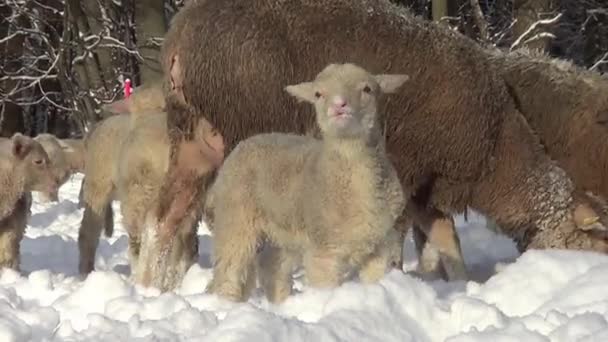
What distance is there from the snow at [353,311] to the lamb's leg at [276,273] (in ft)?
0.35

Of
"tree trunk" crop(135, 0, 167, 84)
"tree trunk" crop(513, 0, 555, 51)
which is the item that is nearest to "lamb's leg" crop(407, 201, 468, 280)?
"tree trunk" crop(135, 0, 167, 84)

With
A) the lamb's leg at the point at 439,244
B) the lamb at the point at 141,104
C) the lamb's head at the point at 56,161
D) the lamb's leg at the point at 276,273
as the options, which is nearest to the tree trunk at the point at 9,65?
the lamb's head at the point at 56,161

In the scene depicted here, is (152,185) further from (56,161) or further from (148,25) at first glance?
(148,25)

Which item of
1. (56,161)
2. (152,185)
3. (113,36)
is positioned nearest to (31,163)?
(152,185)

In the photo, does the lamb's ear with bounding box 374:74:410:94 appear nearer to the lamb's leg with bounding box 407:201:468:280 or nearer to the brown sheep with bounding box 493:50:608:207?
the lamb's leg with bounding box 407:201:468:280

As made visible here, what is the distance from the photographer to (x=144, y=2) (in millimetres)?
17234

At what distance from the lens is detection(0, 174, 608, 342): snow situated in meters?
5.16

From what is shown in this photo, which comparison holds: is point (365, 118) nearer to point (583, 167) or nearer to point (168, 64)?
point (168, 64)

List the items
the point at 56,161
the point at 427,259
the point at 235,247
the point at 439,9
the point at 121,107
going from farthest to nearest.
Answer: the point at 439,9
the point at 56,161
the point at 121,107
the point at 427,259
the point at 235,247

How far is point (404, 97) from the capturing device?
8.29 metres

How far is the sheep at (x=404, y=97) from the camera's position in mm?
8070

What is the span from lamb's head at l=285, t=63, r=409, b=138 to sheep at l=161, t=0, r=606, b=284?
2025mm

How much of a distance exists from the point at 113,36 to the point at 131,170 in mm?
14144

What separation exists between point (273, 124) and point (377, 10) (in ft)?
3.97
